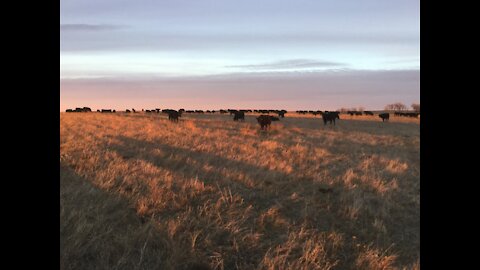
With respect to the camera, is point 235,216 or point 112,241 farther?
point 235,216

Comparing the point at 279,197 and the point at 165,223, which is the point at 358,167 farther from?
the point at 165,223

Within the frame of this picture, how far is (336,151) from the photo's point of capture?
15617 millimetres

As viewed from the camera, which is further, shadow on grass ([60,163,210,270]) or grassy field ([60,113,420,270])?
grassy field ([60,113,420,270])

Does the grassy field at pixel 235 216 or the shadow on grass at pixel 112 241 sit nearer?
the shadow on grass at pixel 112 241

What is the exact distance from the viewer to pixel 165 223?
17.4 ft
